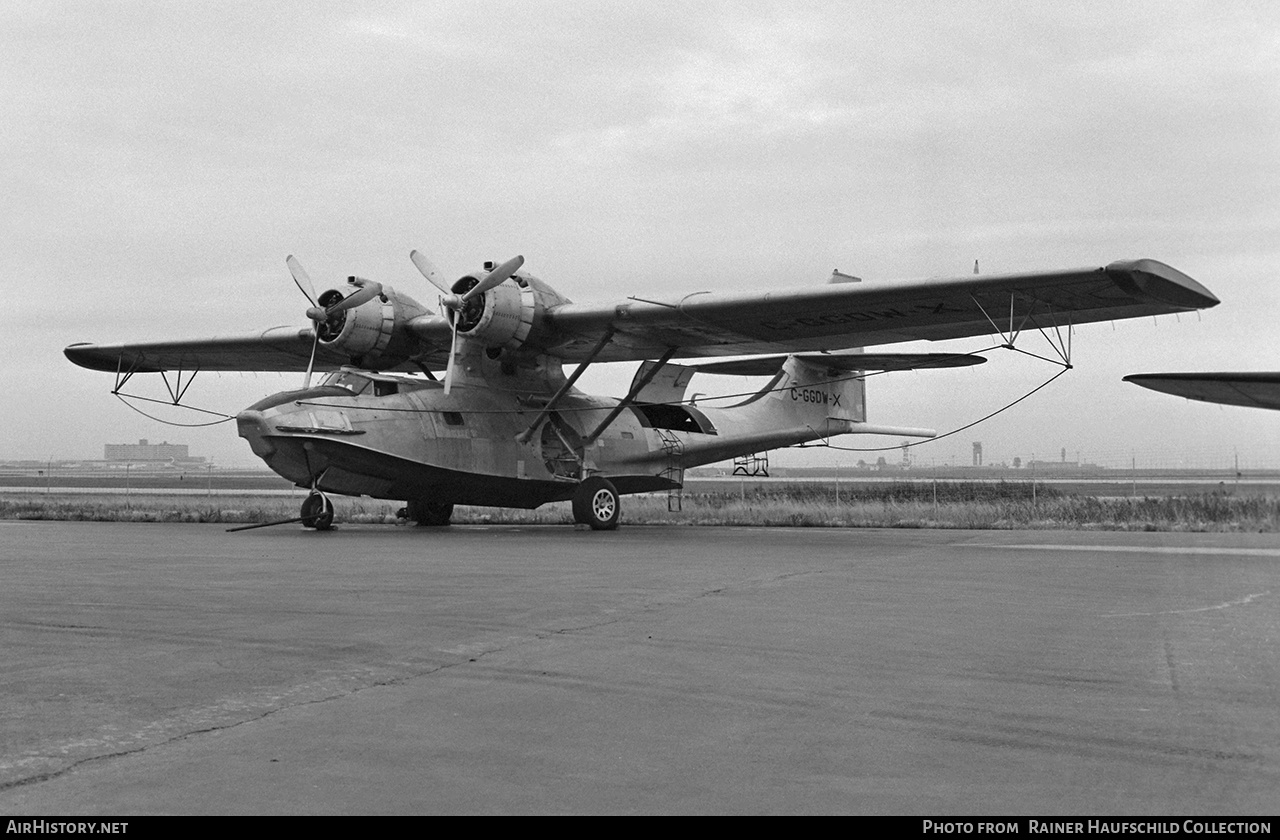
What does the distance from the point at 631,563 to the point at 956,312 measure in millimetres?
8662

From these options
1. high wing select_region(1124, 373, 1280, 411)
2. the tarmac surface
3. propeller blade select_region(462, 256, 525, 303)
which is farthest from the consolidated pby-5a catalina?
high wing select_region(1124, 373, 1280, 411)

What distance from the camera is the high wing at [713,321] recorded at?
54.9ft

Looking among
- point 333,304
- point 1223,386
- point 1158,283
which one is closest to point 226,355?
point 333,304

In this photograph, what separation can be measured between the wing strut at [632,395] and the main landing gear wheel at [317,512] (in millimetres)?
5556

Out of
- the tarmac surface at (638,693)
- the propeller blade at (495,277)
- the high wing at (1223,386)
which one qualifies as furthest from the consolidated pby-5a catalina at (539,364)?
the high wing at (1223,386)

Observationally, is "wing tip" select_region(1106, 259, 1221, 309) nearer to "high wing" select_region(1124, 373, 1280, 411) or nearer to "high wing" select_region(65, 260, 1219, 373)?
"high wing" select_region(65, 260, 1219, 373)

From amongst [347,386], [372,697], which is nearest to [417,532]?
[347,386]

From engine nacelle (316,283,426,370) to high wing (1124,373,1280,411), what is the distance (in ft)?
63.4

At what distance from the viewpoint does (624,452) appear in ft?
79.9

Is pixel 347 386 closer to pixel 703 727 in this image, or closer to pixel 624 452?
pixel 624 452

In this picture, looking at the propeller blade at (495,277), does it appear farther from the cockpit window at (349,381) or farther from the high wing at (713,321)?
the cockpit window at (349,381)

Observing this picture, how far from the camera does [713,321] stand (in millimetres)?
20438

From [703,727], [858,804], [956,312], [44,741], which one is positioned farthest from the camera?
[956,312]

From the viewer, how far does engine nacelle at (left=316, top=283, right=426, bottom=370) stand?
22.8 metres
